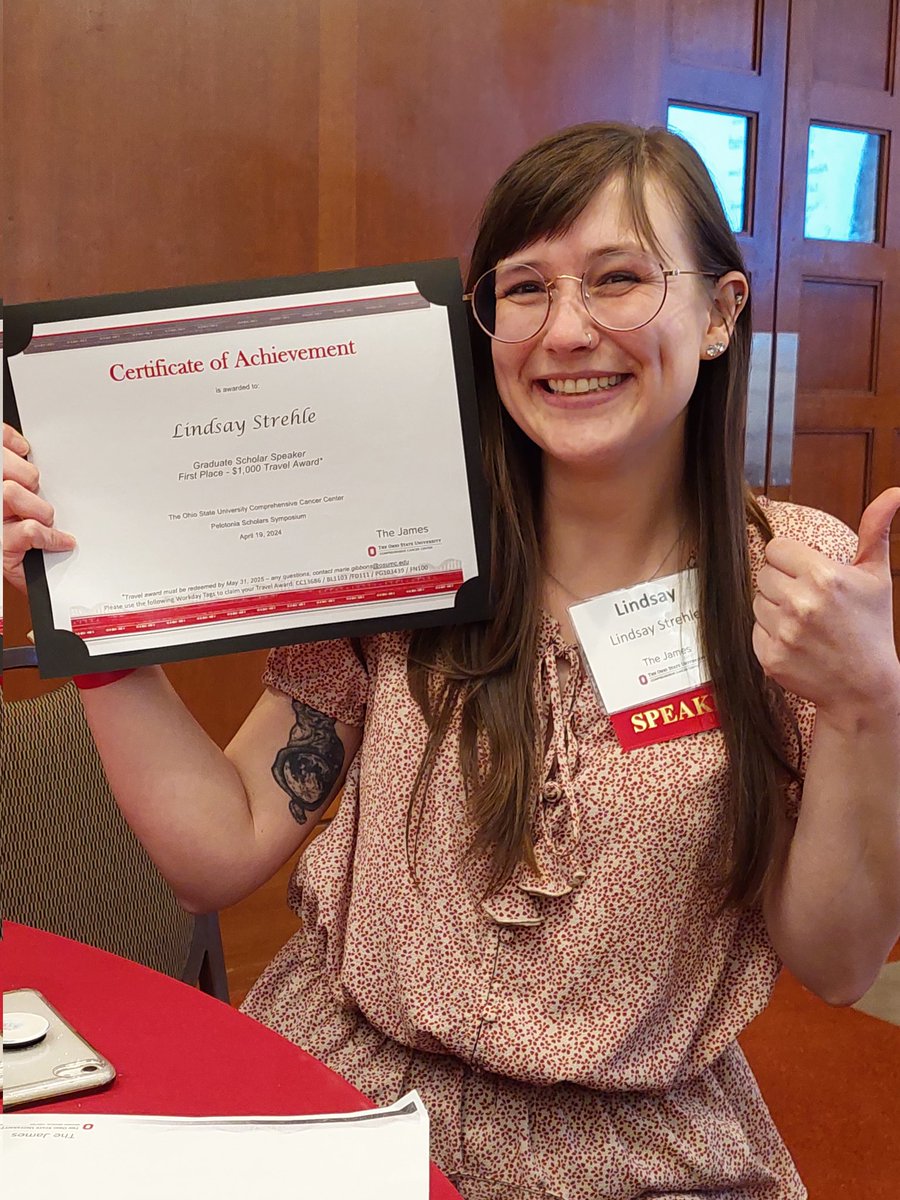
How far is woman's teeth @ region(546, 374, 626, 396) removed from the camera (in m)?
1.20

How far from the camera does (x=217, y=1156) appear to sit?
0.69 meters

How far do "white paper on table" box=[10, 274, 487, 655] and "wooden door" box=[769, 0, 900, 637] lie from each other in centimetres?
285

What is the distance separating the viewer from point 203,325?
1121 millimetres

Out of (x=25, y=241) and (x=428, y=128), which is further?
(x=428, y=128)

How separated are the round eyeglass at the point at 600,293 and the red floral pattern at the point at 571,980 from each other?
29 centimetres

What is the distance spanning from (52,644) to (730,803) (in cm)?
63

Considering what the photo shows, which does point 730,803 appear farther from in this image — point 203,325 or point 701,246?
point 203,325

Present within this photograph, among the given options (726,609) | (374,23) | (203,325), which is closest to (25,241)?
(374,23)

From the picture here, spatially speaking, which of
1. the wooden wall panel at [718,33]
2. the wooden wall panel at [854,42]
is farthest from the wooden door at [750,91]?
the wooden wall panel at [854,42]

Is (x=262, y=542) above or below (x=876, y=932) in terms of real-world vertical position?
above

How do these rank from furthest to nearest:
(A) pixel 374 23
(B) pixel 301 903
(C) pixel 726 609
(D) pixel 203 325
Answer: (A) pixel 374 23 < (B) pixel 301 903 < (C) pixel 726 609 < (D) pixel 203 325

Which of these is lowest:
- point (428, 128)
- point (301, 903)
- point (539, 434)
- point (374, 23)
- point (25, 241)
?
point (301, 903)

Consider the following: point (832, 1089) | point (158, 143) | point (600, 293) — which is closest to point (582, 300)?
point (600, 293)

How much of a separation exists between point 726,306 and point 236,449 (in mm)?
507
